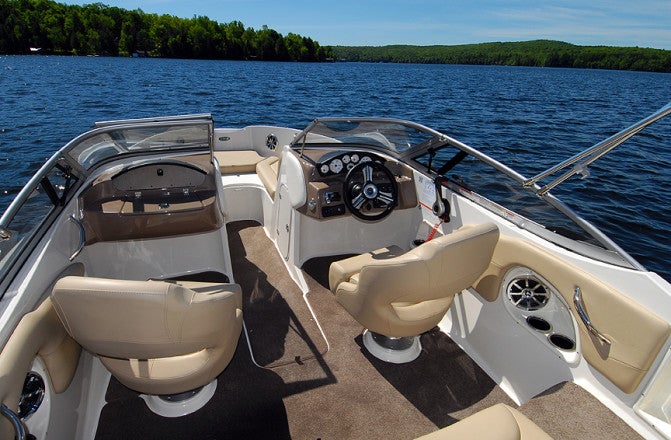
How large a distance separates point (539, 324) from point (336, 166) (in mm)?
2279

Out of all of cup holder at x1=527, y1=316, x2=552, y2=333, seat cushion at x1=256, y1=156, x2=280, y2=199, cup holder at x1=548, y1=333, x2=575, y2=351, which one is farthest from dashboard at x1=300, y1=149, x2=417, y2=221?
cup holder at x1=548, y1=333, x2=575, y2=351

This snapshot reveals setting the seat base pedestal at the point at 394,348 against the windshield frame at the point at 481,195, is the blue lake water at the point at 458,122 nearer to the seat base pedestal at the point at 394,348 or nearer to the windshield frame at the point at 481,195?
the windshield frame at the point at 481,195

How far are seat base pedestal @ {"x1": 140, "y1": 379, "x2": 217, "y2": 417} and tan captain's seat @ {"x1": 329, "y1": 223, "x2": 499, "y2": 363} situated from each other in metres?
1.16

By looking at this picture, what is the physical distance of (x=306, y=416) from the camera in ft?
7.91

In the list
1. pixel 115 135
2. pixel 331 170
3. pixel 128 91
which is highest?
pixel 115 135

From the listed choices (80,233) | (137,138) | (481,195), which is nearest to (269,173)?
(137,138)

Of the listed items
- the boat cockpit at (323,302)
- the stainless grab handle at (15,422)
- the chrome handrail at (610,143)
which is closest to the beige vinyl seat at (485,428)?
the boat cockpit at (323,302)

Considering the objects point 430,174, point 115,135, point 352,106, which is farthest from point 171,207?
point 352,106

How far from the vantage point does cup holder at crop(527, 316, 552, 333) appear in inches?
95.2

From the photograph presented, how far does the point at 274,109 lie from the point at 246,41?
6227 cm

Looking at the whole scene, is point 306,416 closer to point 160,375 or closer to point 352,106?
point 160,375

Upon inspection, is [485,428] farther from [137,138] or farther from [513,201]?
[137,138]

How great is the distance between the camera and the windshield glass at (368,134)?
388cm

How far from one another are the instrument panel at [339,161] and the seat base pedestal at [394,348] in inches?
67.0
